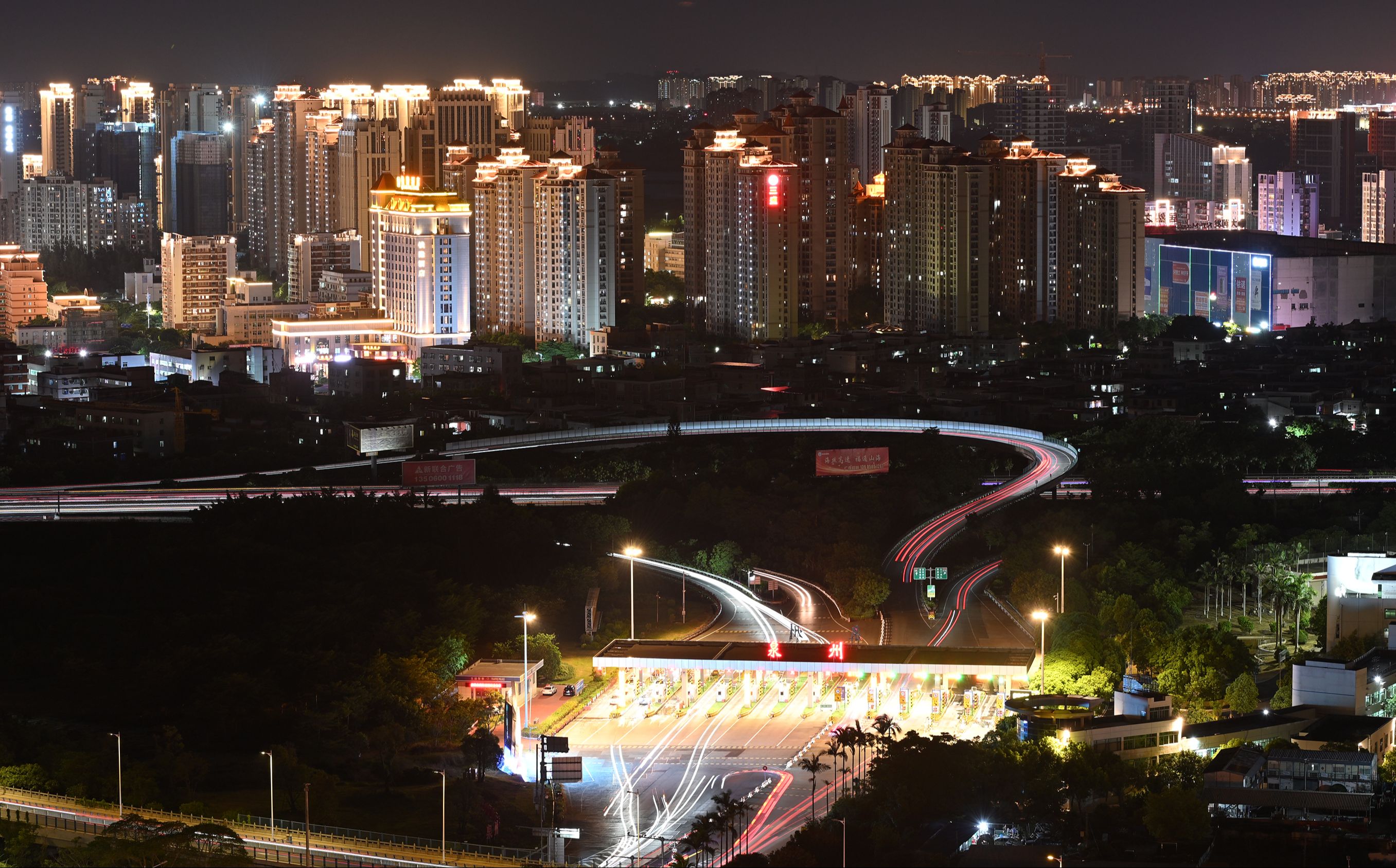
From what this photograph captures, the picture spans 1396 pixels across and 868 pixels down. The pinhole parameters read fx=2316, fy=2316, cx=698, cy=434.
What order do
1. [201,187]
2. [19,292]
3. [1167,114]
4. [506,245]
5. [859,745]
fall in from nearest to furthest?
[859,745]
[506,245]
[19,292]
[201,187]
[1167,114]

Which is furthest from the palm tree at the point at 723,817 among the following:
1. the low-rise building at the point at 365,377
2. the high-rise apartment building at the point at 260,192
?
the high-rise apartment building at the point at 260,192

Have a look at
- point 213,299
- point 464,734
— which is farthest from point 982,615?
point 213,299

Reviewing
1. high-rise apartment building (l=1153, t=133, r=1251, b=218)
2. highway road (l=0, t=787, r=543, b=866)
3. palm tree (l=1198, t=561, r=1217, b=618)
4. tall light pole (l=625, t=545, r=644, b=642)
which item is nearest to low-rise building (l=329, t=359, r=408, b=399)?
tall light pole (l=625, t=545, r=644, b=642)

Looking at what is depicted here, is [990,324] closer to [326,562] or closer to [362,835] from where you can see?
[326,562]

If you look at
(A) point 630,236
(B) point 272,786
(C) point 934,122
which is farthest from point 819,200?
(B) point 272,786

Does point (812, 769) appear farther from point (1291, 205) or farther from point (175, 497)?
point (1291, 205)

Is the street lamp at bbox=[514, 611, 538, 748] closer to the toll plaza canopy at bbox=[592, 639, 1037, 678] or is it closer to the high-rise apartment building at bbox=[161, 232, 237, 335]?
the toll plaza canopy at bbox=[592, 639, 1037, 678]
